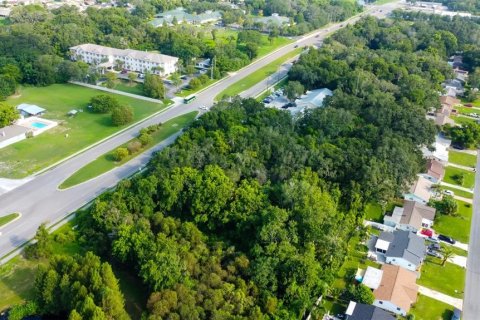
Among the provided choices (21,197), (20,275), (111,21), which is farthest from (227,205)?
(111,21)

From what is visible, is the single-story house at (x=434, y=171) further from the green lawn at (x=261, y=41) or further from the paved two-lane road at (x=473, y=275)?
the green lawn at (x=261, y=41)

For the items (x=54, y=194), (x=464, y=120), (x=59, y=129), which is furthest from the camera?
(x=464, y=120)

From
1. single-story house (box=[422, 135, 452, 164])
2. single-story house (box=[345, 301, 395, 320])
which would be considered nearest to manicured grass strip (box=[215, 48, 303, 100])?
single-story house (box=[422, 135, 452, 164])

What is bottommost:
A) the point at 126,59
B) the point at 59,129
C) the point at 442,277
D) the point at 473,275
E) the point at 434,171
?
the point at 473,275

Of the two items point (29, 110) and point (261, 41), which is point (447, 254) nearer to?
point (29, 110)

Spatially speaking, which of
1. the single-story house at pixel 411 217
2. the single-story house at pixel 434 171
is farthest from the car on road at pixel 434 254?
the single-story house at pixel 434 171

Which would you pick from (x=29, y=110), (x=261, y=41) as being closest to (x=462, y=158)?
(x=261, y=41)

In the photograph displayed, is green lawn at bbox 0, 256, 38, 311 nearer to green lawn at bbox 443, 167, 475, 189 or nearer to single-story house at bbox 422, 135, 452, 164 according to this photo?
green lawn at bbox 443, 167, 475, 189

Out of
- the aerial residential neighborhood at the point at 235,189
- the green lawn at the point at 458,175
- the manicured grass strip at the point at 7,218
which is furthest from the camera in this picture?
the green lawn at the point at 458,175
